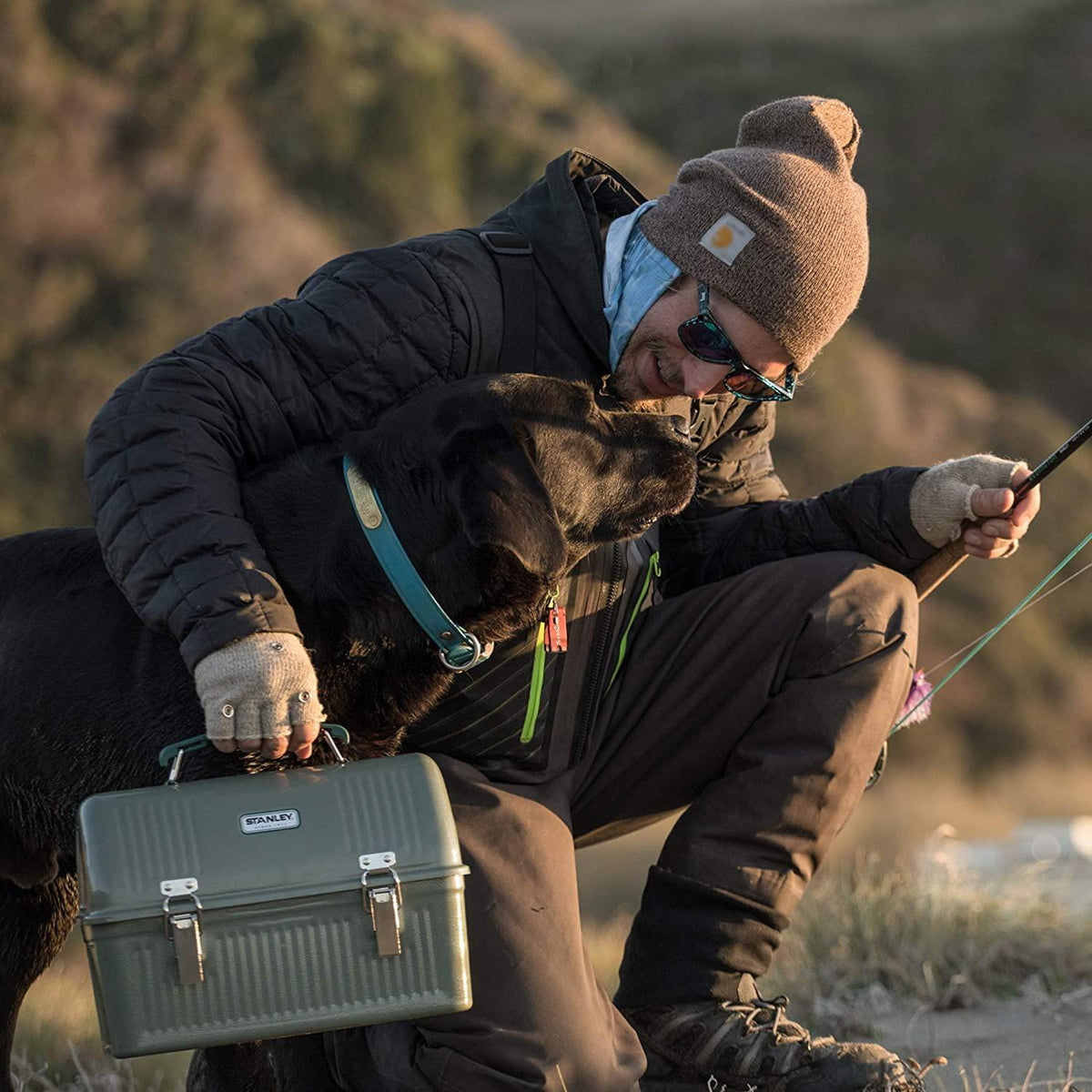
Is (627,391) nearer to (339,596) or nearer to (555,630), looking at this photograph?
(555,630)

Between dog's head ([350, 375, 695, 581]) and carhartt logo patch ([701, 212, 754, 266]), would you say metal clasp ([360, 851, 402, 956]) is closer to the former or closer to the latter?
dog's head ([350, 375, 695, 581])

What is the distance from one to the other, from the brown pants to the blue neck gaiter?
0.63m

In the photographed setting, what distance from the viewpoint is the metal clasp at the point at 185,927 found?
2145 mm

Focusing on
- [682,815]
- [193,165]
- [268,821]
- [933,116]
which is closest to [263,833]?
[268,821]

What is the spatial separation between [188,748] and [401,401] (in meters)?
0.79

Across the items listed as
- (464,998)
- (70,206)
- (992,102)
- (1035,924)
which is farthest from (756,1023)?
(992,102)

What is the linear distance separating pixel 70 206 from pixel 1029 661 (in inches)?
544

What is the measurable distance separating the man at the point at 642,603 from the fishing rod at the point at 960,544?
0.04 meters

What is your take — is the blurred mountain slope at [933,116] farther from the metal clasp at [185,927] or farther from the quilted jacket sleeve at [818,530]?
the metal clasp at [185,927]

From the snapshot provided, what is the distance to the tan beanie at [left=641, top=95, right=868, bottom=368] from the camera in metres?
2.75

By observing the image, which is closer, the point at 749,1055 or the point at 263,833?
the point at 263,833

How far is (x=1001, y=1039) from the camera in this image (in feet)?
11.1

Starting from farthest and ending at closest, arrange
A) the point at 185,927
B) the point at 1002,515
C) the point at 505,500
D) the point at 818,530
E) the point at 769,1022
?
the point at 818,530 → the point at 1002,515 → the point at 769,1022 → the point at 505,500 → the point at 185,927

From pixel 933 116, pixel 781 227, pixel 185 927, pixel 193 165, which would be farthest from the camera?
pixel 933 116
